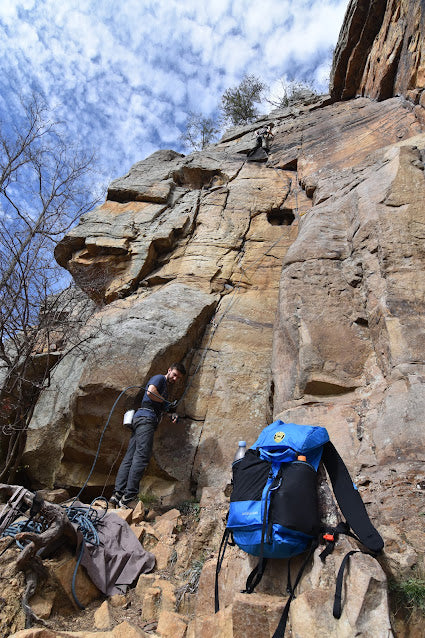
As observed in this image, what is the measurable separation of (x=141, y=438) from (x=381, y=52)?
13.1 meters

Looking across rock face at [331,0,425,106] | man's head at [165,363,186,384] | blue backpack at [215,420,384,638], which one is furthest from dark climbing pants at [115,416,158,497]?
rock face at [331,0,425,106]

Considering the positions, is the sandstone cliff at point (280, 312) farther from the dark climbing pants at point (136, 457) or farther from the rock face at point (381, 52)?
the dark climbing pants at point (136, 457)

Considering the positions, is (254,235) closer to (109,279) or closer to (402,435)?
(109,279)

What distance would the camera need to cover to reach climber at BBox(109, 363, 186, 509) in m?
6.24

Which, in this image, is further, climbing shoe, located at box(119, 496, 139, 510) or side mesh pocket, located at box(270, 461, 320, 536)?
climbing shoe, located at box(119, 496, 139, 510)

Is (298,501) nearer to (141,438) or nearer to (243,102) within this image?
(141,438)

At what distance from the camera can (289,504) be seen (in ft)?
10.3

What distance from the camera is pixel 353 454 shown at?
5105mm

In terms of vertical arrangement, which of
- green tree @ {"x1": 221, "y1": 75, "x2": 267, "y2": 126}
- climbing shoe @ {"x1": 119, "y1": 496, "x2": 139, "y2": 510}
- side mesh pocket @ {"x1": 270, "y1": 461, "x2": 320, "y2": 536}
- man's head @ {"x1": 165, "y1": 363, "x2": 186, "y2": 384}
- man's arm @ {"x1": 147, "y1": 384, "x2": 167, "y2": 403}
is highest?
green tree @ {"x1": 221, "y1": 75, "x2": 267, "y2": 126}

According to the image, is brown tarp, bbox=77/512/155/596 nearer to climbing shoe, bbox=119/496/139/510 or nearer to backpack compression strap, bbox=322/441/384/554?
climbing shoe, bbox=119/496/139/510

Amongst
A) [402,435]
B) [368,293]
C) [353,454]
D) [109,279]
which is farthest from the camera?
[109,279]

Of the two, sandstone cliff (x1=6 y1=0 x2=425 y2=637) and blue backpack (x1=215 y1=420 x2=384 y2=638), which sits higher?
sandstone cliff (x1=6 y1=0 x2=425 y2=637)

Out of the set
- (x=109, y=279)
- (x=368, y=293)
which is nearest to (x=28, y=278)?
(x=109, y=279)

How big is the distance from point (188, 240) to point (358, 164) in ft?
15.4
